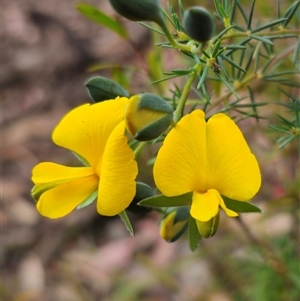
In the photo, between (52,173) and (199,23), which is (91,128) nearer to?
(52,173)

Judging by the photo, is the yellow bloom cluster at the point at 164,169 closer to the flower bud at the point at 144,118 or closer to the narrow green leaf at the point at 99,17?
the flower bud at the point at 144,118

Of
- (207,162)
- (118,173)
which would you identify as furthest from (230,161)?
(118,173)

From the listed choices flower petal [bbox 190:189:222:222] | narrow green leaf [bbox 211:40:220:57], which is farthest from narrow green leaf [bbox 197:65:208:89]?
flower petal [bbox 190:189:222:222]

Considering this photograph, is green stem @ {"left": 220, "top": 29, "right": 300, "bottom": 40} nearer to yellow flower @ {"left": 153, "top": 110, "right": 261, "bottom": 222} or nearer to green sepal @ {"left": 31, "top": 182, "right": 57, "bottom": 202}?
yellow flower @ {"left": 153, "top": 110, "right": 261, "bottom": 222}

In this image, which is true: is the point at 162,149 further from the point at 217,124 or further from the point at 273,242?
the point at 273,242

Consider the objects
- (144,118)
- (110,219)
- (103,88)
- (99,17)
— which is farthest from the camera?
(110,219)

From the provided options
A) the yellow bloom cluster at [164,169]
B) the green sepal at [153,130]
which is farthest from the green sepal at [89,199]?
the green sepal at [153,130]
